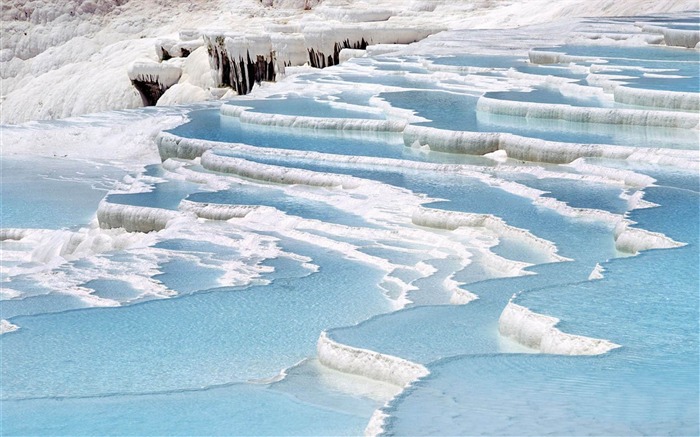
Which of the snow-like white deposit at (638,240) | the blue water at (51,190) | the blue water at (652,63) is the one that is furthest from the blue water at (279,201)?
the blue water at (652,63)

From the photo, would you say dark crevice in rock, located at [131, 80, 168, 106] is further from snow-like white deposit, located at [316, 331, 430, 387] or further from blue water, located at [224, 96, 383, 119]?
snow-like white deposit, located at [316, 331, 430, 387]

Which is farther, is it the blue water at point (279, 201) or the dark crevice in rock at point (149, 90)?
the dark crevice in rock at point (149, 90)

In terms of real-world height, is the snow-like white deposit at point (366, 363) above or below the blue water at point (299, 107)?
above

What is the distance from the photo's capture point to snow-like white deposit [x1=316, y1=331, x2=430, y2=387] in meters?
3.54

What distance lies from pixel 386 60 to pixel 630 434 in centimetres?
1066

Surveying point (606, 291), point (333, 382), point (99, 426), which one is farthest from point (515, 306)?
point (99, 426)

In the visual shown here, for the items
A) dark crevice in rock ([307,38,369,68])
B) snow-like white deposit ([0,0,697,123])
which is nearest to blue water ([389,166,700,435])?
snow-like white deposit ([0,0,697,123])

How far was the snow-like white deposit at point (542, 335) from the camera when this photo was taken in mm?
3398

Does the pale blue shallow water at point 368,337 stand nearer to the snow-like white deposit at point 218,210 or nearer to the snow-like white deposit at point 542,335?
the snow-like white deposit at point 542,335

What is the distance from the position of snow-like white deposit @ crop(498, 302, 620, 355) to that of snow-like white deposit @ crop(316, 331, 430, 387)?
1.34 ft

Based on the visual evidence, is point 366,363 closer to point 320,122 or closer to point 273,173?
point 273,173

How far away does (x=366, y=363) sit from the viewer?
3.70 meters

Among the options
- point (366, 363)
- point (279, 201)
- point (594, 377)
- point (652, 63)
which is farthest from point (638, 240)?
point (652, 63)

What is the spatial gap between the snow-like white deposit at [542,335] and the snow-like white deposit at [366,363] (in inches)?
16.1
